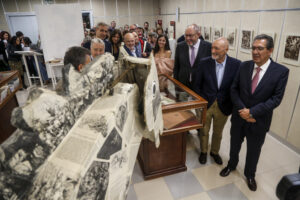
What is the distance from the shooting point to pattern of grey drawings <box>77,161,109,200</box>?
579 mm

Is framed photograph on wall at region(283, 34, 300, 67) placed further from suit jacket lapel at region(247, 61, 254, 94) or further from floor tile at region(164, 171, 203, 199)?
floor tile at region(164, 171, 203, 199)

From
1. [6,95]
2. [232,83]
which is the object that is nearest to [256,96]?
[232,83]

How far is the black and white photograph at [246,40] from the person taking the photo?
12.2 ft

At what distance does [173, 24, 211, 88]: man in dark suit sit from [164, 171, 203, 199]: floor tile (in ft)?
4.59

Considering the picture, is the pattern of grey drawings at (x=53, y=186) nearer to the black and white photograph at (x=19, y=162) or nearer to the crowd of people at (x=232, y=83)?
the black and white photograph at (x=19, y=162)

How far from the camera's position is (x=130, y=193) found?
2.44 metres

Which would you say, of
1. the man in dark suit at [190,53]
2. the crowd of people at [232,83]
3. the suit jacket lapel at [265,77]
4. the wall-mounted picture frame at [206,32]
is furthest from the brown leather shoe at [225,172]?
the wall-mounted picture frame at [206,32]

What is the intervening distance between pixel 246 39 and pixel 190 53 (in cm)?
140

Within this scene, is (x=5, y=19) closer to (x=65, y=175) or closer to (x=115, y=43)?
(x=115, y=43)

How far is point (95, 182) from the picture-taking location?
0.62 meters

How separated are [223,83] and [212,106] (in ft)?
1.09

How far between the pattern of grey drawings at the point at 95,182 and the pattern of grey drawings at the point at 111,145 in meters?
0.03

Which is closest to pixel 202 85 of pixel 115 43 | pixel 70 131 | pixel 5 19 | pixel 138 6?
pixel 70 131

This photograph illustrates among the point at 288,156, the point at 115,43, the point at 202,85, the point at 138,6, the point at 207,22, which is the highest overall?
the point at 138,6
